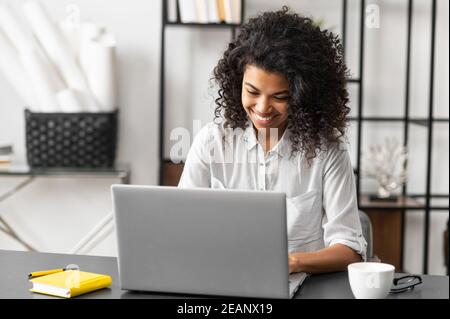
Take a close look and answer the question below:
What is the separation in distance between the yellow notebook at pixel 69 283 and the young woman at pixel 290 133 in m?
0.56

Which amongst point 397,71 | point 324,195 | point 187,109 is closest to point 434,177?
point 397,71

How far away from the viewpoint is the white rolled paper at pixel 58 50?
3.41 m

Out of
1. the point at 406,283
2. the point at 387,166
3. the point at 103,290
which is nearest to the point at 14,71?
the point at 387,166

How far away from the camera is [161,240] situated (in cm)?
159

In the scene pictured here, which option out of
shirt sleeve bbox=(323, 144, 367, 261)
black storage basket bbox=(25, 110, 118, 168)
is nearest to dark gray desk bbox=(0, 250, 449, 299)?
shirt sleeve bbox=(323, 144, 367, 261)

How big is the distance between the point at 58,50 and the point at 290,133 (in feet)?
5.30

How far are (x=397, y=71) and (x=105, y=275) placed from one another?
2.34m

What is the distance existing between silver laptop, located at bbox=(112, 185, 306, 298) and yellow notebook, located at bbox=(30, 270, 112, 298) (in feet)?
0.29

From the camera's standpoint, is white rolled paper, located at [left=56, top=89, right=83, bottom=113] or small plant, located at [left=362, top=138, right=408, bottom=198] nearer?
white rolled paper, located at [left=56, top=89, right=83, bottom=113]

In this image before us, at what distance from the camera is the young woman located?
6.59 feet

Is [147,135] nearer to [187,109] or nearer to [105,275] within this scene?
[187,109]

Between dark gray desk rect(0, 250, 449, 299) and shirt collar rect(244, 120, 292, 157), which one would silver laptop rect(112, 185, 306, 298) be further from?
shirt collar rect(244, 120, 292, 157)

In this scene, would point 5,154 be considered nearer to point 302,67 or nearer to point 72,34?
point 72,34

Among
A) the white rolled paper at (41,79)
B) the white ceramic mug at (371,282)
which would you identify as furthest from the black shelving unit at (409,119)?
the white ceramic mug at (371,282)
